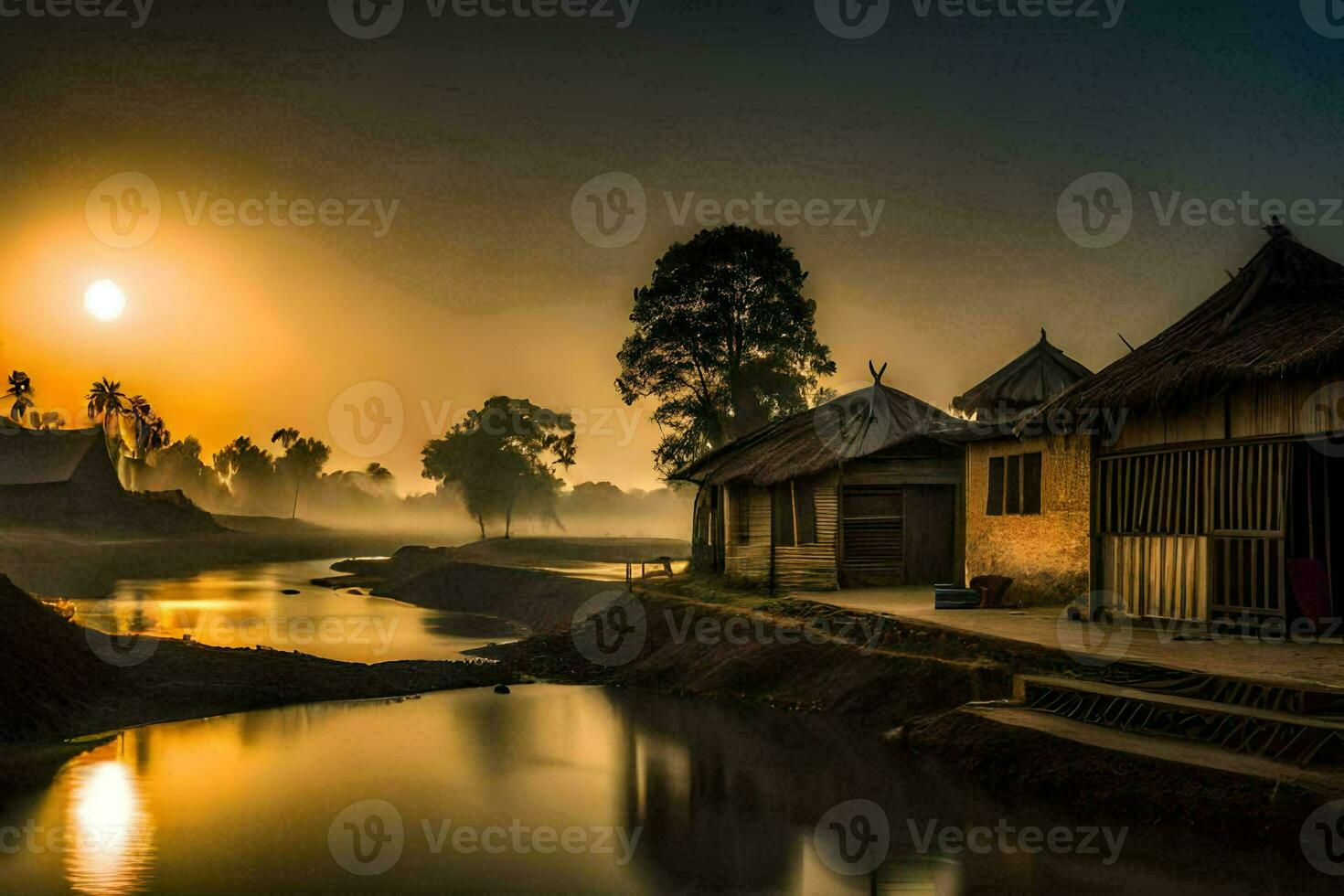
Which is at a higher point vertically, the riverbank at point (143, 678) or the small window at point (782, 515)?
the small window at point (782, 515)

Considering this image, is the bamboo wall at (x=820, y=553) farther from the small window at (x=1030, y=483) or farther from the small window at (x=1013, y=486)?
the small window at (x=1030, y=483)

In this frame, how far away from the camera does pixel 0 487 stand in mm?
73062

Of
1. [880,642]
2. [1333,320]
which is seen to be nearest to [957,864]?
[880,642]

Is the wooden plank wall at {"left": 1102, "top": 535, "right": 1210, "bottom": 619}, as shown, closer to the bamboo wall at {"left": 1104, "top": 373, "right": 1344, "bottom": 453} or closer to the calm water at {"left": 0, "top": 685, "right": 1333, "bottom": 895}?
the bamboo wall at {"left": 1104, "top": 373, "right": 1344, "bottom": 453}

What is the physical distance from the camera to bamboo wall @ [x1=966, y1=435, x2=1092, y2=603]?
64.5ft

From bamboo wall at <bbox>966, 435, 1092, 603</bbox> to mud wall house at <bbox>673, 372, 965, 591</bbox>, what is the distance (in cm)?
343

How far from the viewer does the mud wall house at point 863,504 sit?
26438mm

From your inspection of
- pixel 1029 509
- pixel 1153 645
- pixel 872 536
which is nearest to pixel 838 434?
pixel 872 536
